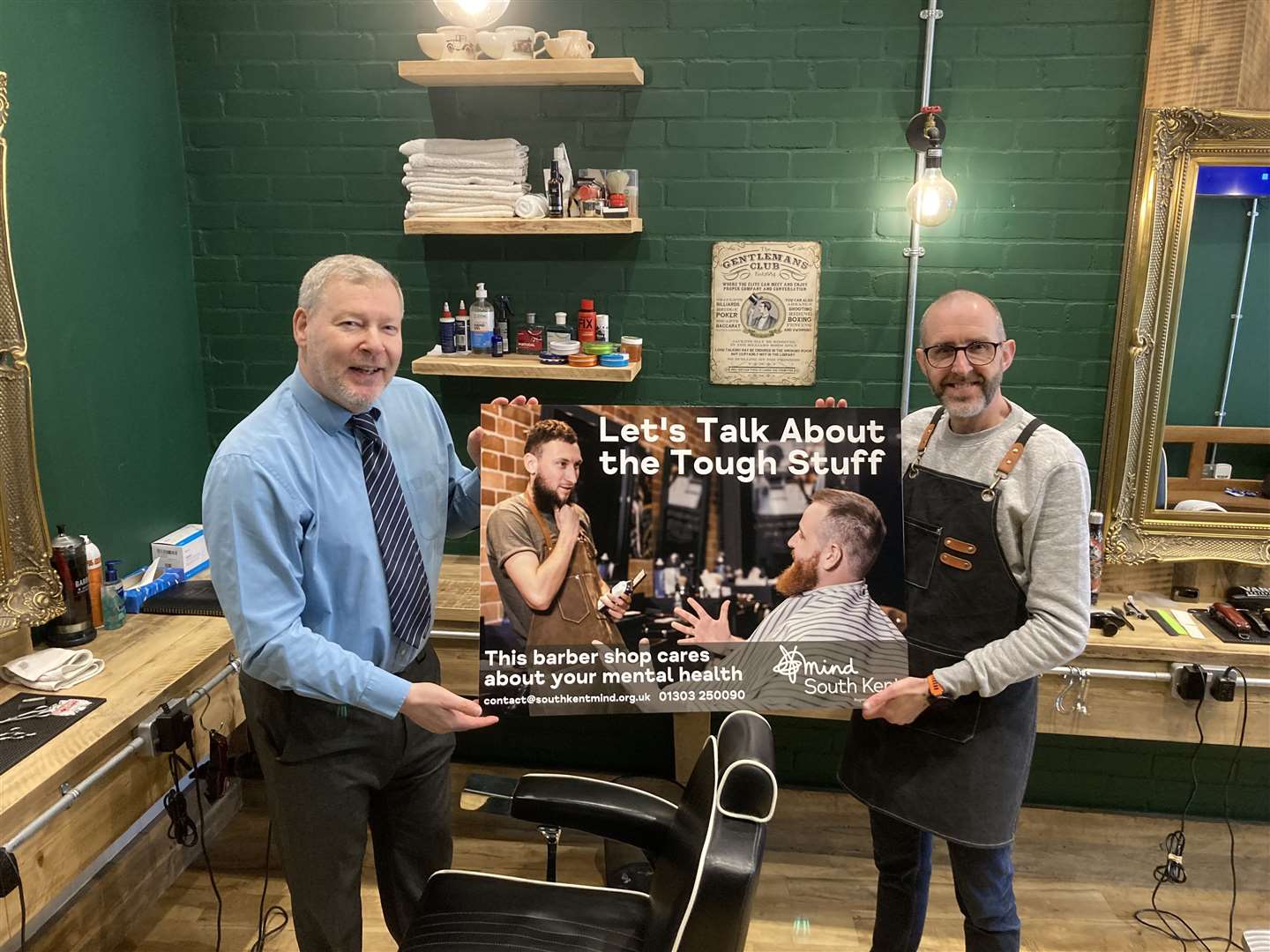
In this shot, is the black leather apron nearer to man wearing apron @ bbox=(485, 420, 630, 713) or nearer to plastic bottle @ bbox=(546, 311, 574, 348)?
man wearing apron @ bbox=(485, 420, 630, 713)

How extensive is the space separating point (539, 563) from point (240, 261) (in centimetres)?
192

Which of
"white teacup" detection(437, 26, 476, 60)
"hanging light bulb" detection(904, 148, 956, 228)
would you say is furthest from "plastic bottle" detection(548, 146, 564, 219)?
"hanging light bulb" detection(904, 148, 956, 228)

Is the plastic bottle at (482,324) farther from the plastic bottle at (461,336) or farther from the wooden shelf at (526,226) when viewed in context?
the wooden shelf at (526,226)

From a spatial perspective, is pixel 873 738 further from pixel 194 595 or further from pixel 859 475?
pixel 194 595

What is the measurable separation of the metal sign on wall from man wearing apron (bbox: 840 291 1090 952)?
96 centimetres

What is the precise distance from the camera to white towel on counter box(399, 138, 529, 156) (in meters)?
2.94

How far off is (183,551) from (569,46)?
6.49 ft

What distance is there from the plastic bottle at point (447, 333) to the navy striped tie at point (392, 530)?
112 cm

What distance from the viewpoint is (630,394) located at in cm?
322

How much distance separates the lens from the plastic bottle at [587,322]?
304 centimetres

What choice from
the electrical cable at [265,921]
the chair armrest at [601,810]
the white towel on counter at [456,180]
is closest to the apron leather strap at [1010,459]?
the chair armrest at [601,810]

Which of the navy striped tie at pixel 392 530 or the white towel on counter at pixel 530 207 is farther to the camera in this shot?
the white towel on counter at pixel 530 207

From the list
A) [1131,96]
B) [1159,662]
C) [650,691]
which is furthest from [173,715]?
[1131,96]

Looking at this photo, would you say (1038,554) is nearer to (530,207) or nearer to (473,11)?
(530,207)
